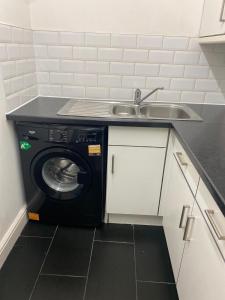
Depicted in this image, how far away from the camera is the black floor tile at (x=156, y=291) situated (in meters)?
1.45

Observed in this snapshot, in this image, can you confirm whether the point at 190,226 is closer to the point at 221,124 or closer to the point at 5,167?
the point at 221,124

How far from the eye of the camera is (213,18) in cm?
163

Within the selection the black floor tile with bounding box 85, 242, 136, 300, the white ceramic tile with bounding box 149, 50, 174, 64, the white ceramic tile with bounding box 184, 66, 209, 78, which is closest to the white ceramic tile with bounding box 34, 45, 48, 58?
the white ceramic tile with bounding box 149, 50, 174, 64

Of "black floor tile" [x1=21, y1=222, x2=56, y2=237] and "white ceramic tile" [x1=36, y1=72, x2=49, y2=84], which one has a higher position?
"white ceramic tile" [x1=36, y1=72, x2=49, y2=84]

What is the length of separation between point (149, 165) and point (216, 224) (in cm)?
90

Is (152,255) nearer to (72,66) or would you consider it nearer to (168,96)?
(168,96)

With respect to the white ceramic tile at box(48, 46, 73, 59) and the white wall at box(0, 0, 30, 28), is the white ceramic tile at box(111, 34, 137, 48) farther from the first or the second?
the white wall at box(0, 0, 30, 28)

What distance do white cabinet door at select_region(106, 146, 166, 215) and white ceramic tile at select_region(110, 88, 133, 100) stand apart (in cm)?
62

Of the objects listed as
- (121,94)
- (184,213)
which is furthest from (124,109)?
(184,213)

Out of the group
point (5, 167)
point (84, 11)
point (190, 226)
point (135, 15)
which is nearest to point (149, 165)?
point (190, 226)

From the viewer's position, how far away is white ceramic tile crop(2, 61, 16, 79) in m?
1.51

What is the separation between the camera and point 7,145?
1.63m

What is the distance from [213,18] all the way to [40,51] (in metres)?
1.33

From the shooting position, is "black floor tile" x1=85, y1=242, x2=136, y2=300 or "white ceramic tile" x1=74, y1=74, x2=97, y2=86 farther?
"white ceramic tile" x1=74, y1=74, x2=97, y2=86
